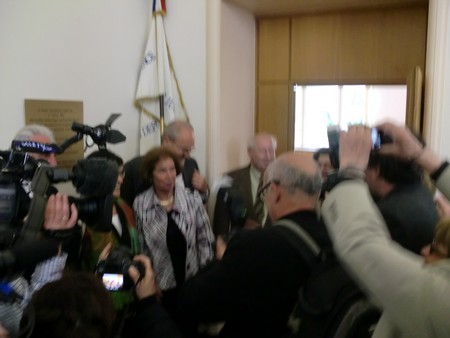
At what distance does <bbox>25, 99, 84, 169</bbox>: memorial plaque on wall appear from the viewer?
8.97 ft

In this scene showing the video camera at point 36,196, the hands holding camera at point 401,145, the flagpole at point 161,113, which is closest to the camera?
the video camera at point 36,196

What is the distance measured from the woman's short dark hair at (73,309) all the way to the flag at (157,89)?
95.7 inches

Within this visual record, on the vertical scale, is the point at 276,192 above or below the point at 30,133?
below

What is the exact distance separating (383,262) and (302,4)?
292 centimetres

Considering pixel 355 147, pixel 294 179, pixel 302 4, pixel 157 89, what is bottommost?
pixel 294 179

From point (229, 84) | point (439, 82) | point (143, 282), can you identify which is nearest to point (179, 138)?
point (229, 84)

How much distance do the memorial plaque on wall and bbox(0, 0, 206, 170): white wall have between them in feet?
0.13

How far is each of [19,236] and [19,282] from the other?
303 millimetres

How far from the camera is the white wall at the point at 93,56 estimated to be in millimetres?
2652

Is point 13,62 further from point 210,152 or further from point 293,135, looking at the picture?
point 293,135

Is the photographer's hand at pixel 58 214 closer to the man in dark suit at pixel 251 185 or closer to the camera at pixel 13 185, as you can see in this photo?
the camera at pixel 13 185

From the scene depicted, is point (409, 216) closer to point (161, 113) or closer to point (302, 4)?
point (161, 113)

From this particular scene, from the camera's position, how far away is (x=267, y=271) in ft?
4.28

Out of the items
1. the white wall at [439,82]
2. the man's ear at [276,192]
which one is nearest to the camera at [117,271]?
the man's ear at [276,192]
